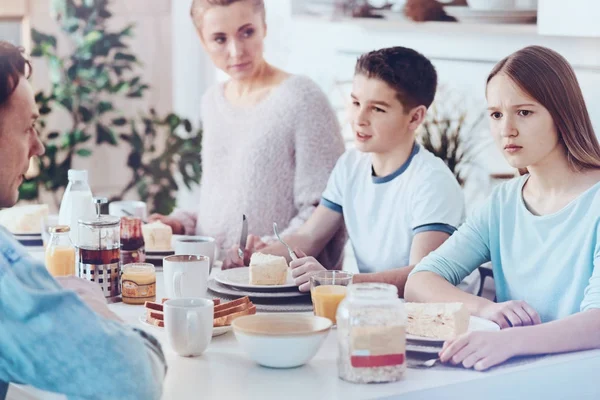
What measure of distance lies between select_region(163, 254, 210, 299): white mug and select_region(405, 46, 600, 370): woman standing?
17.3 inches

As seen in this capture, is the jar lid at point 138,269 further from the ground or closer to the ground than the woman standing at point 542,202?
closer to the ground

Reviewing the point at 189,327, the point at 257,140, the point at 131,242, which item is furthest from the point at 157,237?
the point at 189,327

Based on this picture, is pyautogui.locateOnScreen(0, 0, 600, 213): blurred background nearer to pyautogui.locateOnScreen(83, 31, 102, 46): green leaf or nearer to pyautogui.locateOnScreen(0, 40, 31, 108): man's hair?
pyautogui.locateOnScreen(83, 31, 102, 46): green leaf

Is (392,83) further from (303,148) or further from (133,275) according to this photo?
(133,275)

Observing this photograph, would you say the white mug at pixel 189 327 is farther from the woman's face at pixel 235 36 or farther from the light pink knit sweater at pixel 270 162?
the woman's face at pixel 235 36

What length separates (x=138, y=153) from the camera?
4.58 m

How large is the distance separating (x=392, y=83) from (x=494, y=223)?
1.78 feet

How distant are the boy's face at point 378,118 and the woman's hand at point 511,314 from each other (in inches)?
28.2

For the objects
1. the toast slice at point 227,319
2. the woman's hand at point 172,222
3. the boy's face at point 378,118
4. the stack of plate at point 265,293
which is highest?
the boy's face at point 378,118

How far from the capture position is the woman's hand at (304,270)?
76.9 inches

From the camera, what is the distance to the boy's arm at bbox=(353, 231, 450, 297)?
212cm

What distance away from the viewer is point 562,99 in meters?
1.81

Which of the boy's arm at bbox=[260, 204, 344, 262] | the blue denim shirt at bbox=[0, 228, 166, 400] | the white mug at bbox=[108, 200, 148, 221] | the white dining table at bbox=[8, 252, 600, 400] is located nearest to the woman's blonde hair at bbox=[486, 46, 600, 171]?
the white dining table at bbox=[8, 252, 600, 400]

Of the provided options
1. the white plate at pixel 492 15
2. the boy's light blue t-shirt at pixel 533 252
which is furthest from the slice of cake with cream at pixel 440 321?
the white plate at pixel 492 15
